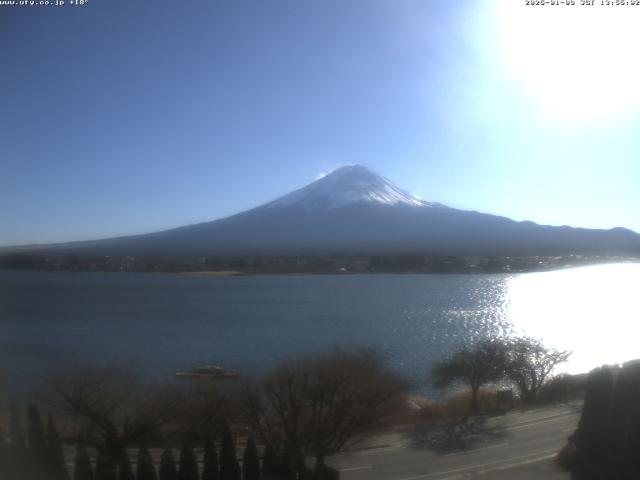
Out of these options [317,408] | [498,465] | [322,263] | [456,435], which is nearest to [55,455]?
[317,408]

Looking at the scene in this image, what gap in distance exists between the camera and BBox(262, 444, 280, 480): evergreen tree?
2.70 meters

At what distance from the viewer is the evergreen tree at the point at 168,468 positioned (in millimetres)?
2605

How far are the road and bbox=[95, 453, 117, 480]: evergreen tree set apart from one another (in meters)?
1.05

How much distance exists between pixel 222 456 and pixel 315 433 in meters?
0.47

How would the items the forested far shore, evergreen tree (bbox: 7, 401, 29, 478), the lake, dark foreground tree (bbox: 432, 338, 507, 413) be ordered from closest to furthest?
evergreen tree (bbox: 7, 401, 29, 478) < dark foreground tree (bbox: 432, 338, 507, 413) < the lake < the forested far shore

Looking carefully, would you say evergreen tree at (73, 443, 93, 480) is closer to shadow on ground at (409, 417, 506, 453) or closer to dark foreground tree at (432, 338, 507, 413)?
shadow on ground at (409, 417, 506, 453)

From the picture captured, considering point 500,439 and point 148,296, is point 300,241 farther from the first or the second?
point 500,439

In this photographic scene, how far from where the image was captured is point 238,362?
14.5 ft

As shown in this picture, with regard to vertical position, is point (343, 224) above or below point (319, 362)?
above

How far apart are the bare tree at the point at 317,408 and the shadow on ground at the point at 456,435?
21 centimetres

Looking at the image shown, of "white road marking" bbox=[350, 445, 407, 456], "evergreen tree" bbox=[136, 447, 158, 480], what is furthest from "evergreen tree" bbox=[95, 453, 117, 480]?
"white road marking" bbox=[350, 445, 407, 456]

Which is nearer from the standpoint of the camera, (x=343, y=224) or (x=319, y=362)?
(x=319, y=362)

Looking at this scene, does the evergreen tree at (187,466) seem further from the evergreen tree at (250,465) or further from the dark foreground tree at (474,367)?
the dark foreground tree at (474,367)

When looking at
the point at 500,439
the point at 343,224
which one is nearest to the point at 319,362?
the point at 500,439
